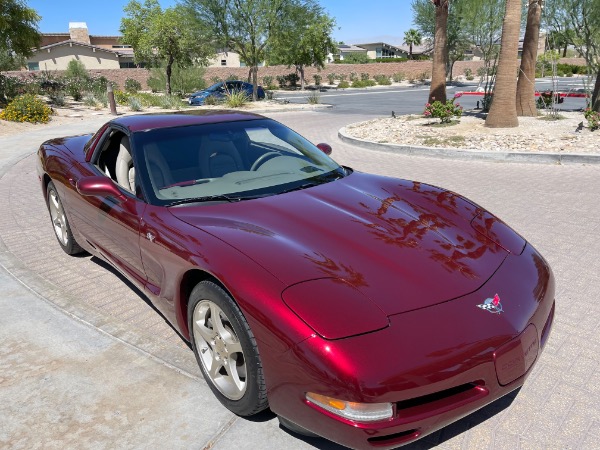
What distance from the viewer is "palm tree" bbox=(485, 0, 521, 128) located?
10.8m

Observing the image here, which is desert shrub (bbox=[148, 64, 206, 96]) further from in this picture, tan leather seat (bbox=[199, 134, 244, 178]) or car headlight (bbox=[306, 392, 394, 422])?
car headlight (bbox=[306, 392, 394, 422])

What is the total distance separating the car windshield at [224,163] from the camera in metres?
3.18

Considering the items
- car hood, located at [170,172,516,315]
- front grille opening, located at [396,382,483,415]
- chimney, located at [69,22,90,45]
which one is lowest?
front grille opening, located at [396,382,483,415]

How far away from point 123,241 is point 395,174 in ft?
19.4

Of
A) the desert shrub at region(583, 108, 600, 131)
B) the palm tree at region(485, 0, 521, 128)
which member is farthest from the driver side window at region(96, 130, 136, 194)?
the desert shrub at region(583, 108, 600, 131)

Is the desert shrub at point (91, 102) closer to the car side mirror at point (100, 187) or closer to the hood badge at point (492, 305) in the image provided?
the car side mirror at point (100, 187)

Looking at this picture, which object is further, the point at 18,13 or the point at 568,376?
the point at 18,13

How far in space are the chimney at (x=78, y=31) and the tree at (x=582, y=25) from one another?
2828 inches

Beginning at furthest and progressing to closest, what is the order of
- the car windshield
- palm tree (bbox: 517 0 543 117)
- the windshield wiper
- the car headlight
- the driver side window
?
palm tree (bbox: 517 0 543 117)
the driver side window
the car windshield
the windshield wiper
the car headlight

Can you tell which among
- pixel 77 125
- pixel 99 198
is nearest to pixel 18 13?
pixel 77 125

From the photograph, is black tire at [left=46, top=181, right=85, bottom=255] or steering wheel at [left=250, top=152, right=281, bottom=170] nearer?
steering wheel at [left=250, top=152, right=281, bottom=170]

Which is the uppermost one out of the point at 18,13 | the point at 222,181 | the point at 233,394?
the point at 18,13

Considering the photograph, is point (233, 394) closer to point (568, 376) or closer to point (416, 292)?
point (416, 292)

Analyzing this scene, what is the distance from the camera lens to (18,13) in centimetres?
2106
